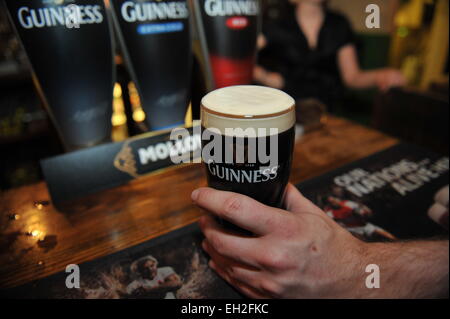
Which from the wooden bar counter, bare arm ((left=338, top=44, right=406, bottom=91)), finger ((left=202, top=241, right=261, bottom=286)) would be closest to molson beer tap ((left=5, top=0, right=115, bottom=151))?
the wooden bar counter

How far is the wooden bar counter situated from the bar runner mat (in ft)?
0.18

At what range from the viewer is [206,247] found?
859mm

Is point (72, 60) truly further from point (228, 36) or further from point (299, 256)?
point (299, 256)

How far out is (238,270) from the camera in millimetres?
748

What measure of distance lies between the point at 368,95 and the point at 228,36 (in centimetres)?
489

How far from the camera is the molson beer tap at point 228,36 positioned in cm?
126

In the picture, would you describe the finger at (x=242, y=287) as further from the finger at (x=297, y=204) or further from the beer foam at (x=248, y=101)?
the beer foam at (x=248, y=101)

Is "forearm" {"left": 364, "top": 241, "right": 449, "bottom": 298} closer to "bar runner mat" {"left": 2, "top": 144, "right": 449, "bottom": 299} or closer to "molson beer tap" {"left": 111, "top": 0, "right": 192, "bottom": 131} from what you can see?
"bar runner mat" {"left": 2, "top": 144, "right": 449, "bottom": 299}

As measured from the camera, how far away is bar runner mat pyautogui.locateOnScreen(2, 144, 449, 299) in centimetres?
77

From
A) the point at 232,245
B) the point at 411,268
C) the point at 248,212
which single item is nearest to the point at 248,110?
the point at 248,212

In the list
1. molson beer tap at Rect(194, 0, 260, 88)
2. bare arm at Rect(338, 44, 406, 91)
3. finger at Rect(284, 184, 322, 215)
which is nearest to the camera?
finger at Rect(284, 184, 322, 215)
